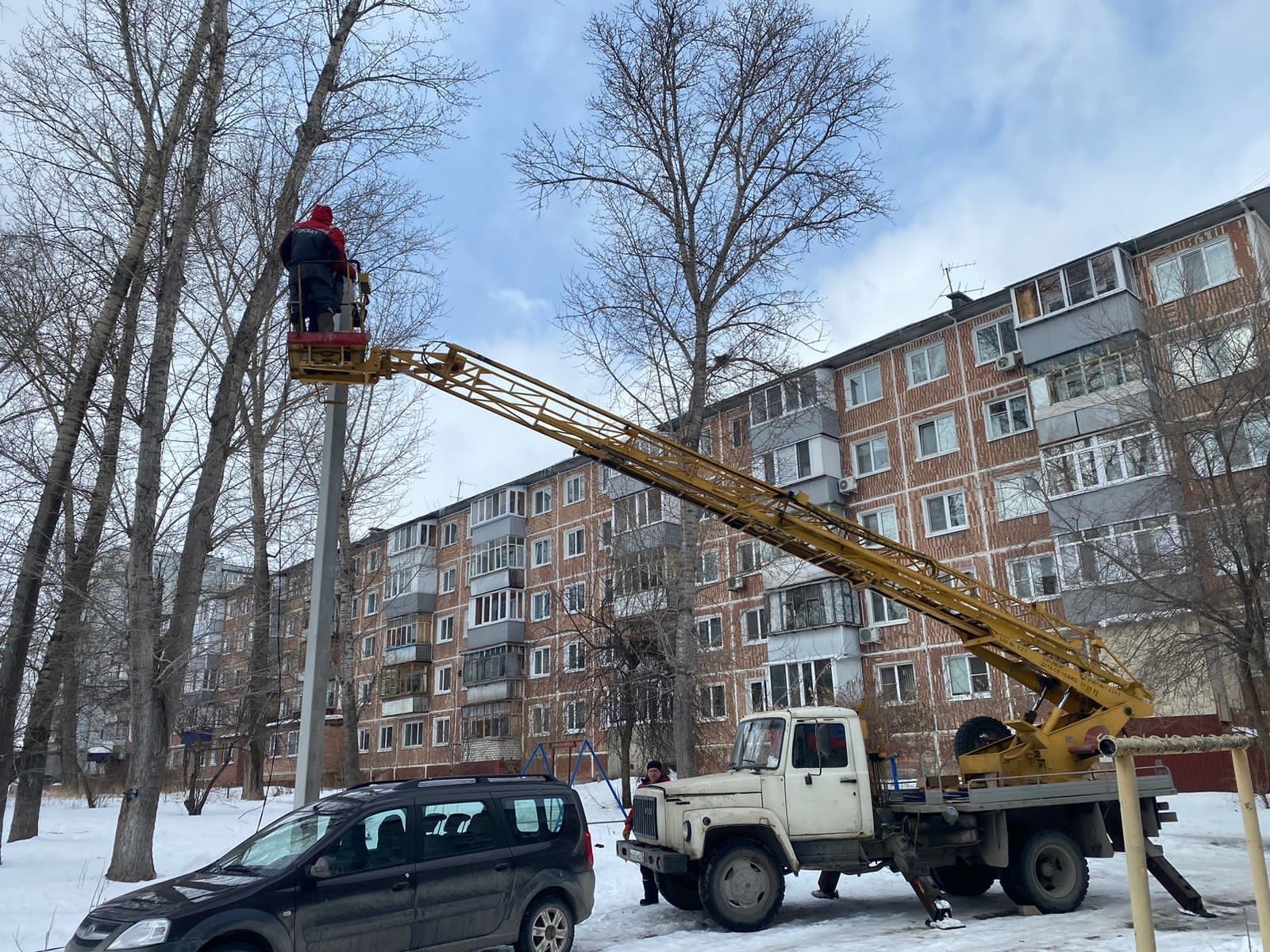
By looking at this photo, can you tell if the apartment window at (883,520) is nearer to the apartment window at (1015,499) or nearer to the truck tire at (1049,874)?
the apartment window at (1015,499)

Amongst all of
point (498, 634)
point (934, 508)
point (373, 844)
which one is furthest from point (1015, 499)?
point (498, 634)

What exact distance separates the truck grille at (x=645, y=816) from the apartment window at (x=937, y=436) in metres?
22.2

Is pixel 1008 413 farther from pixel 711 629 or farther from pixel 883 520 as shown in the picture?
pixel 711 629

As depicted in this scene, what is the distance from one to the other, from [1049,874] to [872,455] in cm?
2296

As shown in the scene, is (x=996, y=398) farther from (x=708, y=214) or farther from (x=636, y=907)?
(x=636, y=907)

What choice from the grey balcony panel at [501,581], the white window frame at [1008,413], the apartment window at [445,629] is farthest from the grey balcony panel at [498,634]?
the white window frame at [1008,413]

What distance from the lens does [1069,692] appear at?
12.7 meters

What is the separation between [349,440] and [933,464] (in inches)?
735

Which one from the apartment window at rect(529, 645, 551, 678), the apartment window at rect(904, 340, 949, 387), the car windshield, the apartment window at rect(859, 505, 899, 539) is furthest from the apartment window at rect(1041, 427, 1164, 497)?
the apartment window at rect(529, 645, 551, 678)

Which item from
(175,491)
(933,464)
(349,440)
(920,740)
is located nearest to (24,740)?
(175,491)

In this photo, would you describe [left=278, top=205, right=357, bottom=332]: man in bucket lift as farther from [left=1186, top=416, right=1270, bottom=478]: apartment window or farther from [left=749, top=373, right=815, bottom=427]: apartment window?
[left=1186, top=416, right=1270, bottom=478]: apartment window

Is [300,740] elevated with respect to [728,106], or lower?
lower

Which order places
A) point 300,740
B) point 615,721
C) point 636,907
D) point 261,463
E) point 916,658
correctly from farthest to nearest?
point 916,658
point 615,721
point 261,463
point 636,907
point 300,740

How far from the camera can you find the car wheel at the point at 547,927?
9148mm
